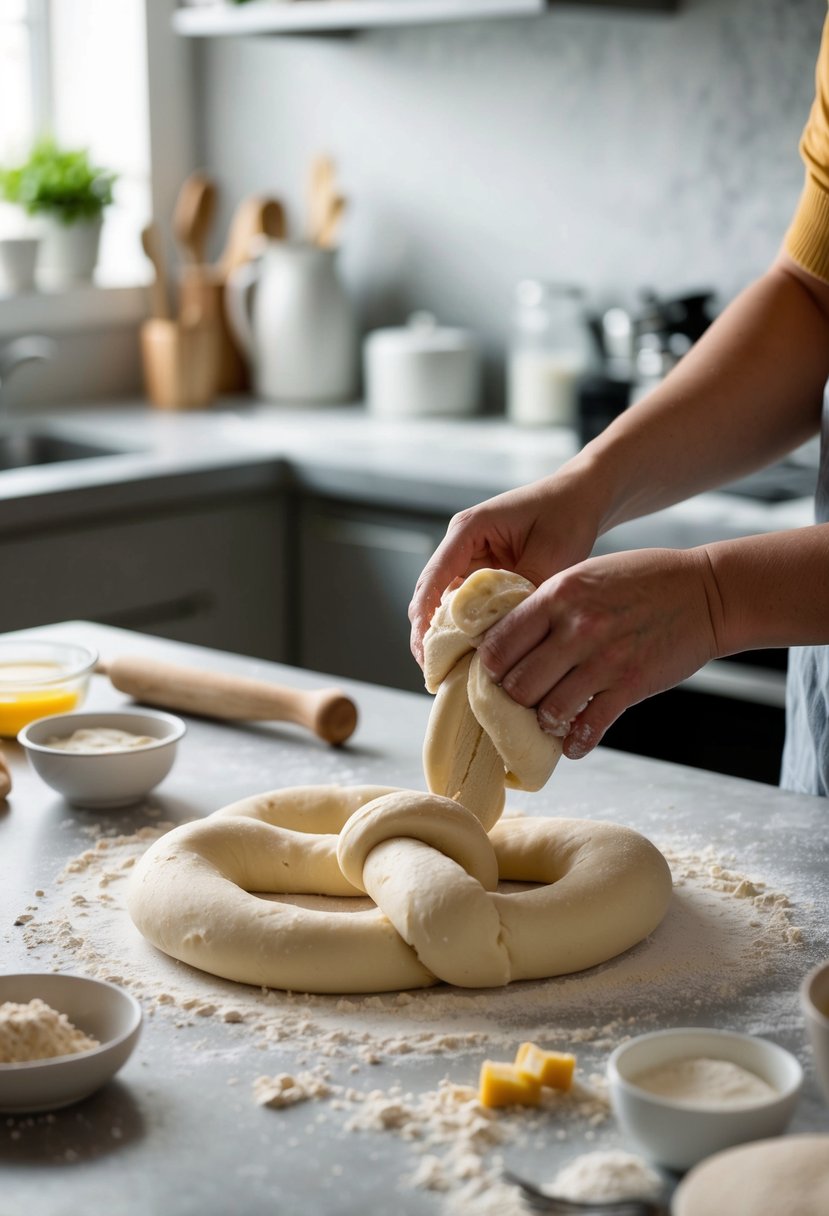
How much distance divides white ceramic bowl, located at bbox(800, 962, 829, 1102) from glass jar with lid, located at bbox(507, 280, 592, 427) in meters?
2.17

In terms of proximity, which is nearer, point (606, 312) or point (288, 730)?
point (288, 730)

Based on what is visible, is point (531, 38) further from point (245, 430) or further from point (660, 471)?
point (660, 471)

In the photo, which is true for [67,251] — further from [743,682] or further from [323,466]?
[743,682]

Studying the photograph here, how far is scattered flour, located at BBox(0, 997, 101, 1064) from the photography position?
0.85m

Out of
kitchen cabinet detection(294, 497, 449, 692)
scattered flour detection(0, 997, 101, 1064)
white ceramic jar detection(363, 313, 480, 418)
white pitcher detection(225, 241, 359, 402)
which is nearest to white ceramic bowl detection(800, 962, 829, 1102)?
scattered flour detection(0, 997, 101, 1064)

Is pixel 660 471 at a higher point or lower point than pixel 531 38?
lower

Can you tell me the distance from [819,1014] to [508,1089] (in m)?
0.19

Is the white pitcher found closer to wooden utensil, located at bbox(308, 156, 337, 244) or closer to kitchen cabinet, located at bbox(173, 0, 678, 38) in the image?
wooden utensil, located at bbox(308, 156, 337, 244)

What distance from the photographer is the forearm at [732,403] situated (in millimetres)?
1414

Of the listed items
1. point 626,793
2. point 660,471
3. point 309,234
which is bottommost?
point 626,793

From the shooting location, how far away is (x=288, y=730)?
4.96ft

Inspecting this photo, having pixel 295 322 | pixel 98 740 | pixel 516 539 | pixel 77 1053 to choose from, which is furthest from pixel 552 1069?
pixel 295 322

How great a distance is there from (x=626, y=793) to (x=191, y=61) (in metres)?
2.68

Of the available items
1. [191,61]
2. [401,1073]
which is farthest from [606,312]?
[401,1073]
